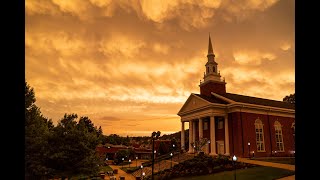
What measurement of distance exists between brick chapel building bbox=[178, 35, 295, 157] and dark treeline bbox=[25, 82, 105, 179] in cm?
2545

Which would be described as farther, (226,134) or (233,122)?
(226,134)

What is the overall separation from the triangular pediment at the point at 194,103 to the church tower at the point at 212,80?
10.9 feet

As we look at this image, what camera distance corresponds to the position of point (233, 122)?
45844 millimetres

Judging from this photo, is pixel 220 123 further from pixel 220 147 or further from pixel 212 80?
pixel 212 80

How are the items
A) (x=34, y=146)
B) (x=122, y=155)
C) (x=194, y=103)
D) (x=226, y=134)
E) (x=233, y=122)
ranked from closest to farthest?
(x=34, y=146) < (x=233, y=122) < (x=226, y=134) < (x=194, y=103) < (x=122, y=155)

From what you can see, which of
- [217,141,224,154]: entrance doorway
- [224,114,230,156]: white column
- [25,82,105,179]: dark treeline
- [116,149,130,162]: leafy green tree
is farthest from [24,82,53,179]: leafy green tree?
[116,149,130,162]: leafy green tree

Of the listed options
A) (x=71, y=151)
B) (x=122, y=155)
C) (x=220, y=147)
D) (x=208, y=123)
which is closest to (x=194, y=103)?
(x=208, y=123)

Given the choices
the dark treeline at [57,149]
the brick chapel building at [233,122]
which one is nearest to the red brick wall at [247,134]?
the brick chapel building at [233,122]

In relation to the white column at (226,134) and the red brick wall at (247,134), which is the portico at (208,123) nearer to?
the white column at (226,134)

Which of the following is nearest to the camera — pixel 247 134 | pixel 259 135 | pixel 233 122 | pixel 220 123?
pixel 247 134

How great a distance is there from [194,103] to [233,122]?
25.6 ft
